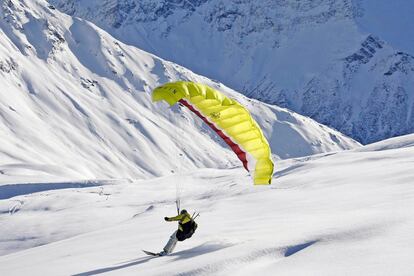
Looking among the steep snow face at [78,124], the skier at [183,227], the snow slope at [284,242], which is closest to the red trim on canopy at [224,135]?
the snow slope at [284,242]

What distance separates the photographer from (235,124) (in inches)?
650

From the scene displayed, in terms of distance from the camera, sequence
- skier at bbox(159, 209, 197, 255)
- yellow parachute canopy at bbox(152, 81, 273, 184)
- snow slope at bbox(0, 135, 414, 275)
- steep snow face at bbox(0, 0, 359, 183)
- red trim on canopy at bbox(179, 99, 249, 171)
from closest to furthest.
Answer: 1. snow slope at bbox(0, 135, 414, 275)
2. skier at bbox(159, 209, 197, 255)
3. yellow parachute canopy at bbox(152, 81, 273, 184)
4. red trim on canopy at bbox(179, 99, 249, 171)
5. steep snow face at bbox(0, 0, 359, 183)

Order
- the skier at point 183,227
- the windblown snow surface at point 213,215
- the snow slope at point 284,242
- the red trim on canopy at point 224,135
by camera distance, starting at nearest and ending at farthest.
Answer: the snow slope at point 284,242 < the windblown snow surface at point 213,215 < the skier at point 183,227 < the red trim on canopy at point 224,135

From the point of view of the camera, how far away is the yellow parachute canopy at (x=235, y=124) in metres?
16.2

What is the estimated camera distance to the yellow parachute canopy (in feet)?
53.1

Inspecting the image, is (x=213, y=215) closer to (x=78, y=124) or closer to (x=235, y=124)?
(x=235, y=124)

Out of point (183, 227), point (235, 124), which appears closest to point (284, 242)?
point (183, 227)

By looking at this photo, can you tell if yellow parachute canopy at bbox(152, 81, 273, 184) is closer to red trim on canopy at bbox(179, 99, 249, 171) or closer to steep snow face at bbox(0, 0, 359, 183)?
red trim on canopy at bbox(179, 99, 249, 171)

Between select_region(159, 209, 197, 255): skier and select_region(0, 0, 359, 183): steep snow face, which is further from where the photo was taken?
select_region(0, 0, 359, 183): steep snow face

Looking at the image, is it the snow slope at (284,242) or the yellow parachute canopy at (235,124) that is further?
the yellow parachute canopy at (235,124)

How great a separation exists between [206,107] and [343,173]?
18673mm

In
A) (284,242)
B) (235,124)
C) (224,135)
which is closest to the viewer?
(284,242)

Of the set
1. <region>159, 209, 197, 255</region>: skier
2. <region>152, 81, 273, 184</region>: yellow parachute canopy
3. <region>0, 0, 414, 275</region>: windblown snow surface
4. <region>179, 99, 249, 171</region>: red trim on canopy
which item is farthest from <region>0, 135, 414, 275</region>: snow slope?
<region>179, 99, 249, 171</region>: red trim on canopy

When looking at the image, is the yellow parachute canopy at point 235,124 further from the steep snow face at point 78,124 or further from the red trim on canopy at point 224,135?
the steep snow face at point 78,124
